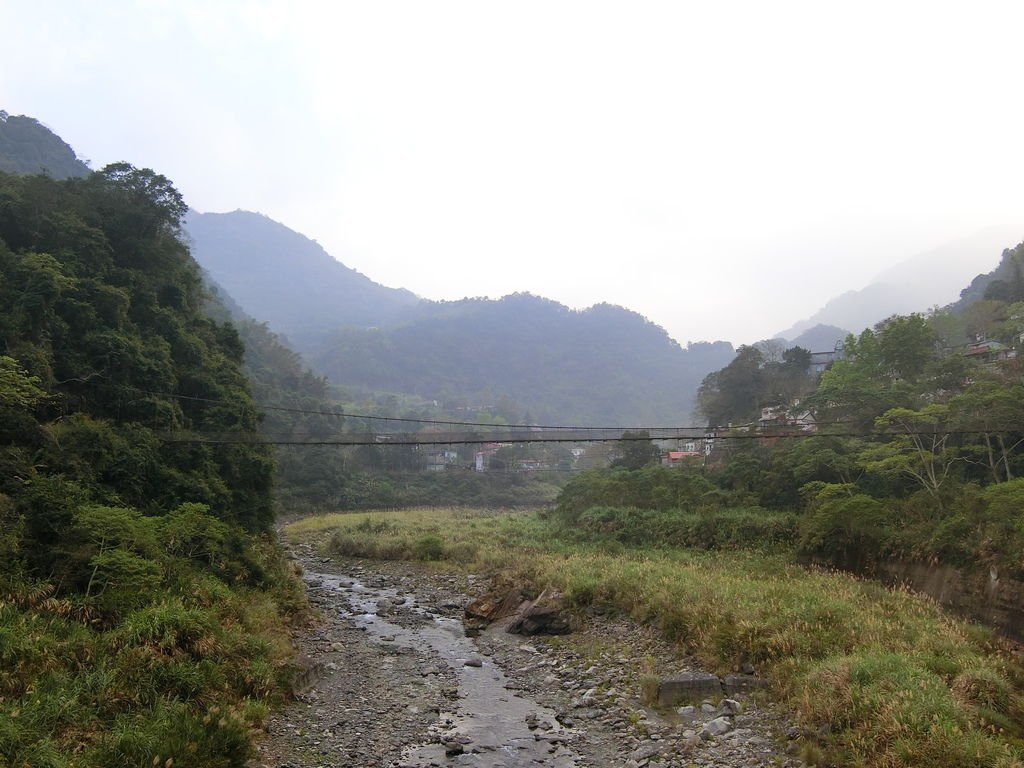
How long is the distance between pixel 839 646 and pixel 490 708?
239 inches

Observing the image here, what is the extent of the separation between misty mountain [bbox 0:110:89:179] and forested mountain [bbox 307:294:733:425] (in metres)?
A: 72.3

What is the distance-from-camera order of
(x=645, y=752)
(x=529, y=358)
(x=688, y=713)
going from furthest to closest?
1. (x=529, y=358)
2. (x=688, y=713)
3. (x=645, y=752)

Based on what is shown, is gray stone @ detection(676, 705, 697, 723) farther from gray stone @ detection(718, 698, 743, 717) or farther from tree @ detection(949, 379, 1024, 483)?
tree @ detection(949, 379, 1024, 483)

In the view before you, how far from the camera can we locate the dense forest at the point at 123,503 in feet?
26.3

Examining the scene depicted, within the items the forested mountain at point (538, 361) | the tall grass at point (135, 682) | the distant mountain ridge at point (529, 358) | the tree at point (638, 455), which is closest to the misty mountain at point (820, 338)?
the distant mountain ridge at point (529, 358)

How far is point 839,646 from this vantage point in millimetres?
10602

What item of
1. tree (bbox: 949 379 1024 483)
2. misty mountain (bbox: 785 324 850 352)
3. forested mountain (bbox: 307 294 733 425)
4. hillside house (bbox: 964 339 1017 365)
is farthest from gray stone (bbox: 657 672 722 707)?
misty mountain (bbox: 785 324 850 352)

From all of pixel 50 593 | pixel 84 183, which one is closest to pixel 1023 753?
pixel 50 593

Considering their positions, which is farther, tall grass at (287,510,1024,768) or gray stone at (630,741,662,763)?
gray stone at (630,741,662,763)

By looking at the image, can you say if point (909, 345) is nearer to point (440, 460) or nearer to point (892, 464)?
point (892, 464)

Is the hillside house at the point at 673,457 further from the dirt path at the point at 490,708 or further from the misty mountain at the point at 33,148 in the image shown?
the misty mountain at the point at 33,148

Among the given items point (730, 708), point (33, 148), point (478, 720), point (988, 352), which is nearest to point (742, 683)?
point (730, 708)

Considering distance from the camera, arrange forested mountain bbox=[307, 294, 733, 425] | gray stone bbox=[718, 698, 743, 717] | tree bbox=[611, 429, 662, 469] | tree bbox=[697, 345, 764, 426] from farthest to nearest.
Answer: forested mountain bbox=[307, 294, 733, 425], tree bbox=[697, 345, 764, 426], tree bbox=[611, 429, 662, 469], gray stone bbox=[718, 698, 743, 717]

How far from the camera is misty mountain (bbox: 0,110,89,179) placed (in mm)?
47531
